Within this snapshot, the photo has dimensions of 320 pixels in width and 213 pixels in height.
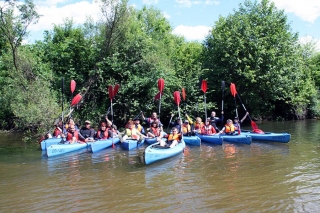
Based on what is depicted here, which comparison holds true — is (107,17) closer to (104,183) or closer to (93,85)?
(93,85)

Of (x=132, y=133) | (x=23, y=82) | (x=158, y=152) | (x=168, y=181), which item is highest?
(x=23, y=82)

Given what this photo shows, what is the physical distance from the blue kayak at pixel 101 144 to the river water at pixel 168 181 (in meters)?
0.34

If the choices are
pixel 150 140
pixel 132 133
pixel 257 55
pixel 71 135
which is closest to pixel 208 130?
pixel 150 140

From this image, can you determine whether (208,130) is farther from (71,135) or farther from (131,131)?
(71,135)

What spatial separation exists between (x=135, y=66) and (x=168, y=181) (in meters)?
13.1

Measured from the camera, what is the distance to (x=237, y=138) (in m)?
13.0

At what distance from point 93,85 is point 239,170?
13.9 metres

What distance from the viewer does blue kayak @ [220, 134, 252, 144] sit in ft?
41.6

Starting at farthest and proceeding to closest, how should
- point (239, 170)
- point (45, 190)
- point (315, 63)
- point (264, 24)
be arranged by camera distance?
point (315, 63) → point (264, 24) → point (239, 170) → point (45, 190)

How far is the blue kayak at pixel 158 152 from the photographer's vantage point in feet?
30.3

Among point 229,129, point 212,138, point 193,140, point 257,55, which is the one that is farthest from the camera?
point 257,55

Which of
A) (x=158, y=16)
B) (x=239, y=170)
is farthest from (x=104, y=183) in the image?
(x=158, y=16)

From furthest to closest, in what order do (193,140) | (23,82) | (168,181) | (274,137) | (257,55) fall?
(257,55) → (23,82) → (274,137) → (193,140) → (168,181)

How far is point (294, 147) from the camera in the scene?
1195 cm
